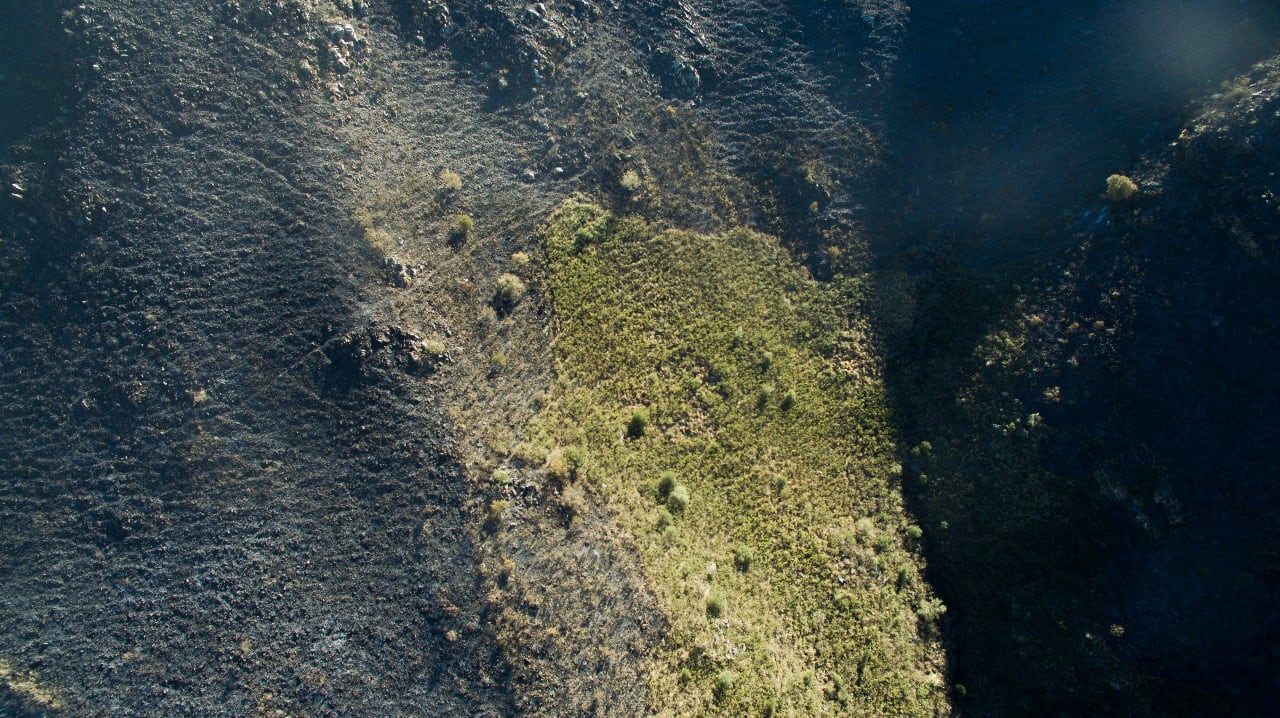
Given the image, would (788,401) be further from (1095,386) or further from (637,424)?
(1095,386)

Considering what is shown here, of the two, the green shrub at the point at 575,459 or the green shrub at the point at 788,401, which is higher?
the green shrub at the point at 788,401

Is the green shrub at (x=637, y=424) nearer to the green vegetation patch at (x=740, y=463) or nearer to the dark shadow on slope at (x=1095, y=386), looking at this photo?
the green vegetation patch at (x=740, y=463)

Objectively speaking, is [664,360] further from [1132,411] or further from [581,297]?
[1132,411]

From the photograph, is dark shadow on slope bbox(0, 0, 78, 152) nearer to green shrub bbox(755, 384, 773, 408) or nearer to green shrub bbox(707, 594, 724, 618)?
green shrub bbox(755, 384, 773, 408)

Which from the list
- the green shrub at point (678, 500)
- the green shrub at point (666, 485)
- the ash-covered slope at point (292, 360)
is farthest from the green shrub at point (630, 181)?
the green shrub at point (678, 500)

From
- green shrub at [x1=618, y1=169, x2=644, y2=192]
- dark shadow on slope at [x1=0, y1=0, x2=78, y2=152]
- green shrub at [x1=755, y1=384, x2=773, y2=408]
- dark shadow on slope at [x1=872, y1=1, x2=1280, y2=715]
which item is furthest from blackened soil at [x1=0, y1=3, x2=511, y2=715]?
dark shadow on slope at [x1=872, y1=1, x2=1280, y2=715]

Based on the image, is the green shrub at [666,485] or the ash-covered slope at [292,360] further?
the green shrub at [666,485]

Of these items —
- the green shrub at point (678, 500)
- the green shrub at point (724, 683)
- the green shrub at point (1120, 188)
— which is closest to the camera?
the green shrub at point (724, 683)
